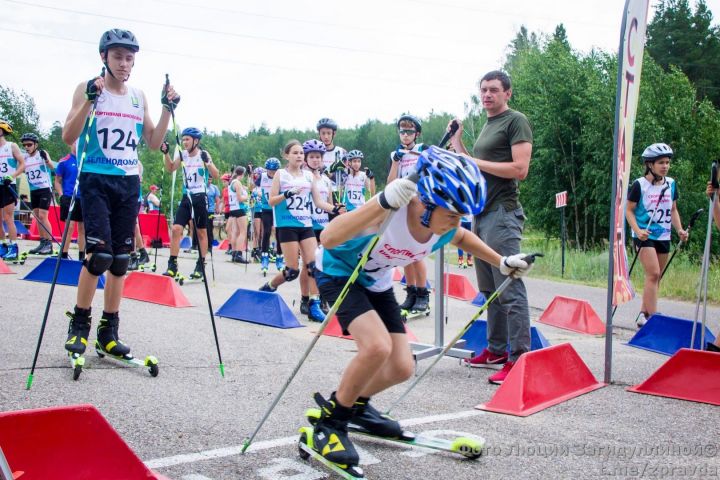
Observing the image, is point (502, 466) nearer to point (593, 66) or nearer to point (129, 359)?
point (129, 359)

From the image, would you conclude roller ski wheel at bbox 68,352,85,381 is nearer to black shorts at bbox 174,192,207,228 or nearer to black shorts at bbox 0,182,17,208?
black shorts at bbox 174,192,207,228

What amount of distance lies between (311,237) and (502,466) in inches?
222

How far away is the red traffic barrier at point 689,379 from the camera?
16.5 ft

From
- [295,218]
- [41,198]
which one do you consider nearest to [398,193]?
[295,218]

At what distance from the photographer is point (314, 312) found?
8305 millimetres

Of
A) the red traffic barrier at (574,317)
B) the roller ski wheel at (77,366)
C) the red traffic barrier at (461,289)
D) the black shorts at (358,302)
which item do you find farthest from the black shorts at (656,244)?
the roller ski wheel at (77,366)

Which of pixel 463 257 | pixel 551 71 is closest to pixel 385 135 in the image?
pixel 551 71

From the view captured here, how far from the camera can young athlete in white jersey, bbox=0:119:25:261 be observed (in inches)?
483

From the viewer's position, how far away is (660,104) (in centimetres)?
2416

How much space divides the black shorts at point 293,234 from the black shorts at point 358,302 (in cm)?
475

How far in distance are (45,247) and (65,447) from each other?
1259 centimetres

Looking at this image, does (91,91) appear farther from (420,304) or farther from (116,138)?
(420,304)

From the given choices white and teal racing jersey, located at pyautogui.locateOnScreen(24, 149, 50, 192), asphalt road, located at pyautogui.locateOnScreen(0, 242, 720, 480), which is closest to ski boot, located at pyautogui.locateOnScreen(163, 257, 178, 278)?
white and teal racing jersey, located at pyautogui.locateOnScreen(24, 149, 50, 192)

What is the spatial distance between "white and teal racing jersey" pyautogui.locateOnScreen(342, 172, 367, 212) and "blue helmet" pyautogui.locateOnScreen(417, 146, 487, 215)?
9.14 metres
